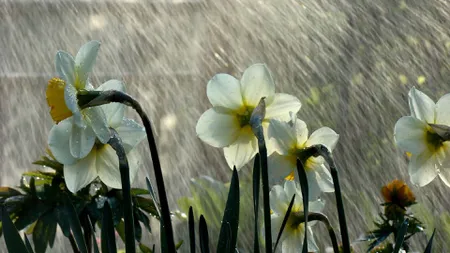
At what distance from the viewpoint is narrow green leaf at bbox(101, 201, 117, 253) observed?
0.52m

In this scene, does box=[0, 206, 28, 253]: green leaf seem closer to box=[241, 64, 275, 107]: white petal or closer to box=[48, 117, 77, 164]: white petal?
box=[48, 117, 77, 164]: white petal

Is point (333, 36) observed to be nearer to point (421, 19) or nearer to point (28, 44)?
point (421, 19)

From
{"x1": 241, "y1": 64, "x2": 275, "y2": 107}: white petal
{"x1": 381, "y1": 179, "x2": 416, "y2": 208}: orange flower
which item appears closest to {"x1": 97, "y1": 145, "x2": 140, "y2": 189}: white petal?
{"x1": 241, "y1": 64, "x2": 275, "y2": 107}: white petal

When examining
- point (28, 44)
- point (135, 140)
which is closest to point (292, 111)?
point (135, 140)

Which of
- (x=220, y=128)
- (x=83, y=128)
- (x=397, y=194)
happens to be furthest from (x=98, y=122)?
(x=397, y=194)

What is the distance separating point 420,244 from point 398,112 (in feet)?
2.65

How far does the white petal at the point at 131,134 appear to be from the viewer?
1.72 ft

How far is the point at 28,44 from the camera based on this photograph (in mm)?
3572

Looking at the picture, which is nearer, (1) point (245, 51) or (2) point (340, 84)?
(2) point (340, 84)

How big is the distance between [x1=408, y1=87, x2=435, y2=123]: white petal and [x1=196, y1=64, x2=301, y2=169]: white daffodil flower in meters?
0.09

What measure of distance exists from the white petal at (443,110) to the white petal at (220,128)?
0.15 m

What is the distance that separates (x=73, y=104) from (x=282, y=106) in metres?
0.16

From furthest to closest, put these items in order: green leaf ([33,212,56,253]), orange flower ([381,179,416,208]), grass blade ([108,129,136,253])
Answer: orange flower ([381,179,416,208])
green leaf ([33,212,56,253])
grass blade ([108,129,136,253])

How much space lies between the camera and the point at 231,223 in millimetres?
572
